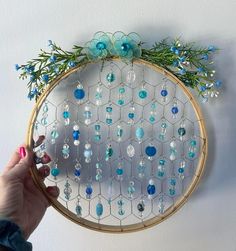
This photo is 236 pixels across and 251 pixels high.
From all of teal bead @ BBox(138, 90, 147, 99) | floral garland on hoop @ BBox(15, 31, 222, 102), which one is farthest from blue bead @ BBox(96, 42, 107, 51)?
teal bead @ BBox(138, 90, 147, 99)

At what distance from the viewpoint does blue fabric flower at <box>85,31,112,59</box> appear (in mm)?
638

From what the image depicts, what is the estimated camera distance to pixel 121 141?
71 cm

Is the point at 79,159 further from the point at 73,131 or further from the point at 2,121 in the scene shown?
the point at 2,121

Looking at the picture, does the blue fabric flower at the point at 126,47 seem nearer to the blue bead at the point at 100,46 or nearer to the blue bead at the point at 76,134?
the blue bead at the point at 100,46

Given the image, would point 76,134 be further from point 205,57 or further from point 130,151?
point 205,57

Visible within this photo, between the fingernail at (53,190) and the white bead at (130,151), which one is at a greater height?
the white bead at (130,151)

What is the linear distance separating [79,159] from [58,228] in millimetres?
168

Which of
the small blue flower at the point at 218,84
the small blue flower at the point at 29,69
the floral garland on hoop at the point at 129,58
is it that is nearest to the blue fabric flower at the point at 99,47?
the floral garland on hoop at the point at 129,58

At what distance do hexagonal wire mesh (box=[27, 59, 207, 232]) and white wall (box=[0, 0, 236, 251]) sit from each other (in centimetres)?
5

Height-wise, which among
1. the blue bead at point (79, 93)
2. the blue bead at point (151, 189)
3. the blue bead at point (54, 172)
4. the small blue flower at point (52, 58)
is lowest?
the blue bead at point (54, 172)

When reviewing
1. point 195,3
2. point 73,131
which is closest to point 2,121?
point 73,131

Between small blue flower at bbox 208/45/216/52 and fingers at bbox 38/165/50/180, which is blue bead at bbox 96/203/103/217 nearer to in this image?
fingers at bbox 38/165/50/180

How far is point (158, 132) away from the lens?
71 cm

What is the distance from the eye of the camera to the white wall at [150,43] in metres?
0.68
